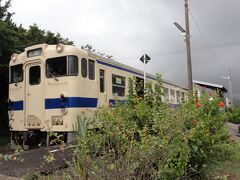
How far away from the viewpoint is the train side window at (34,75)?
927 cm

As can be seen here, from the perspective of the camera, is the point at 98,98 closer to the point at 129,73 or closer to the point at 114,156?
the point at 129,73

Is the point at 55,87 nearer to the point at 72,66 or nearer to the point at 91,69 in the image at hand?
the point at 72,66

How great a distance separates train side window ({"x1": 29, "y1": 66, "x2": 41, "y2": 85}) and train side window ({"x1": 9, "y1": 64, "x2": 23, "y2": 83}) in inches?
16.4

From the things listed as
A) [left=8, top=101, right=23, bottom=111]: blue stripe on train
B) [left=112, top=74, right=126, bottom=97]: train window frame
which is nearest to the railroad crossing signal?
[left=112, top=74, right=126, bottom=97]: train window frame

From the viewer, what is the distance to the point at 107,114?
4.73 meters

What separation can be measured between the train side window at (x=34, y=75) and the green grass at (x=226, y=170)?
17.4 feet

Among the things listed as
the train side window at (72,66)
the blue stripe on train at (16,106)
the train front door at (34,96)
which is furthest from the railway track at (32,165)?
the blue stripe on train at (16,106)

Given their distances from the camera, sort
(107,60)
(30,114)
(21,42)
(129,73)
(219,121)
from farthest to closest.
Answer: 1. (21,42)
2. (129,73)
3. (107,60)
4. (30,114)
5. (219,121)

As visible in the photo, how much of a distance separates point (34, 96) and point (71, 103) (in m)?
1.48

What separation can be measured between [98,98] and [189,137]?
5260 millimetres

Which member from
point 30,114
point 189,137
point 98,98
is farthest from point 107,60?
point 189,137

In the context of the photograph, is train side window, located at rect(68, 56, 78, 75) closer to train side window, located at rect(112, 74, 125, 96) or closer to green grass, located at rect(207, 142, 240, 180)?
train side window, located at rect(112, 74, 125, 96)

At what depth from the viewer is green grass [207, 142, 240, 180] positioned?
569 cm

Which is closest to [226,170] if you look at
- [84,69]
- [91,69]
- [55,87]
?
[84,69]
